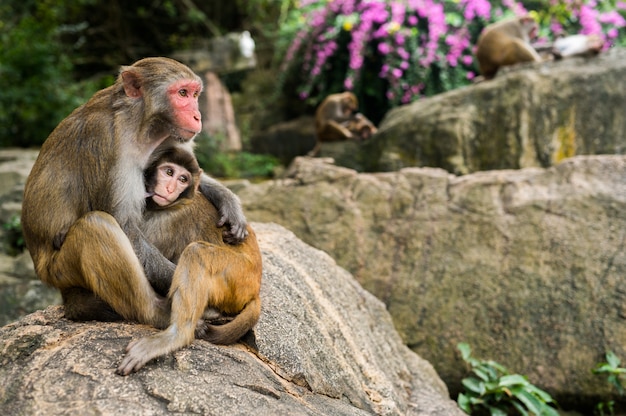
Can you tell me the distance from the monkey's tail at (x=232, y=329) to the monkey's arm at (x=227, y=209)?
0.36 meters

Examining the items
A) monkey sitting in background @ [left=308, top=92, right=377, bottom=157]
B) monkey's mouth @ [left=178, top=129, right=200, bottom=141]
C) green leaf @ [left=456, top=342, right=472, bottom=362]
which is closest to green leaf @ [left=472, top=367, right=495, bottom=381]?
green leaf @ [left=456, top=342, right=472, bottom=362]

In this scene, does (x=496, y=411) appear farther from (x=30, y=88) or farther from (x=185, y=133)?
(x=30, y=88)

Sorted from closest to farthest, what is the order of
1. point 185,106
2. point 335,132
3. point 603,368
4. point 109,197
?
point 109,197
point 185,106
point 603,368
point 335,132

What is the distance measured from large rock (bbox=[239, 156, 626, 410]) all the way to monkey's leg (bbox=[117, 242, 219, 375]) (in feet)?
10.3

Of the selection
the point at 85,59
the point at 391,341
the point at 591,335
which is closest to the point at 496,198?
the point at 591,335

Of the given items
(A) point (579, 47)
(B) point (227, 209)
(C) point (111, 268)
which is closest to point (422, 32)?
(A) point (579, 47)

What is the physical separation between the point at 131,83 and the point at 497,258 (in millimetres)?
3768

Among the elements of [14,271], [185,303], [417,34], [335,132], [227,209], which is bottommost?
[14,271]

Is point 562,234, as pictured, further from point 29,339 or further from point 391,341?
point 29,339

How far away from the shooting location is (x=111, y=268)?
272 centimetres

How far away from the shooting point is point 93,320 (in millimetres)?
2934

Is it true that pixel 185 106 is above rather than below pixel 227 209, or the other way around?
above

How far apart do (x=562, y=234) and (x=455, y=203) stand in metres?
1.00

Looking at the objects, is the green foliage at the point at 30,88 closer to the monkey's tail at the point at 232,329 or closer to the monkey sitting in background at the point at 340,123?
the monkey sitting in background at the point at 340,123
